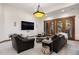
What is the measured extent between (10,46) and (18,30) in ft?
2.62

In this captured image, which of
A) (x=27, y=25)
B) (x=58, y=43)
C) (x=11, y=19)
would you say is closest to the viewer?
(x=11, y=19)

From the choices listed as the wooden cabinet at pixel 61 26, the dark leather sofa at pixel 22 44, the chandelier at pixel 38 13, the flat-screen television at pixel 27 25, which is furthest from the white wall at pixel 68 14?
the dark leather sofa at pixel 22 44

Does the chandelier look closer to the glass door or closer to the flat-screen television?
the flat-screen television

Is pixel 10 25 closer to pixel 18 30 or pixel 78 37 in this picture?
pixel 18 30

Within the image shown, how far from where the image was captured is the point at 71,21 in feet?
7.54

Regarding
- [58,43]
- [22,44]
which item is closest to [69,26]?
[58,43]

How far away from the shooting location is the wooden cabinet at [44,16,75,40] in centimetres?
230

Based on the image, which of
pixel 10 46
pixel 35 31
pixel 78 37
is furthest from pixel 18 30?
pixel 78 37

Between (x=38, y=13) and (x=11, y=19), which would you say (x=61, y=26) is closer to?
(x=38, y=13)

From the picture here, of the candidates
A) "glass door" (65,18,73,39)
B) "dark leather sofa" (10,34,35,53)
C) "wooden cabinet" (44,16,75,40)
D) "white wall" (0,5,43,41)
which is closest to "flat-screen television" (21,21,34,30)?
"white wall" (0,5,43,41)

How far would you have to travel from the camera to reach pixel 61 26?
7.73 feet

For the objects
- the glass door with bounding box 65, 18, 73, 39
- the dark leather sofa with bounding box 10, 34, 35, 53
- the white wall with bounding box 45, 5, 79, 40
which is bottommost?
the dark leather sofa with bounding box 10, 34, 35, 53
